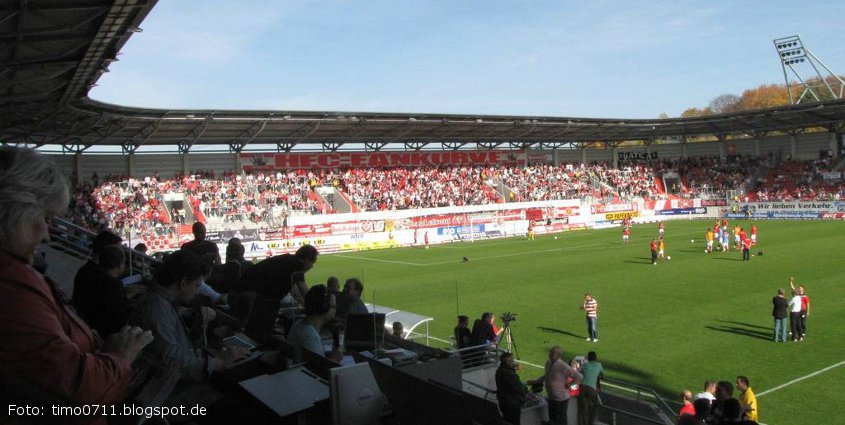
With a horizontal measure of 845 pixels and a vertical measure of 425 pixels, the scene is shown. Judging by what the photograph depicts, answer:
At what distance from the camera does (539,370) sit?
13.6 meters

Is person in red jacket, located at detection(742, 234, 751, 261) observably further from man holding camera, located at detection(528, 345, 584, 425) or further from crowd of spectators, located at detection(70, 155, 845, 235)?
crowd of spectators, located at detection(70, 155, 845, 235)

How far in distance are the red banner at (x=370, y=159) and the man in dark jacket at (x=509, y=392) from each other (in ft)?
158

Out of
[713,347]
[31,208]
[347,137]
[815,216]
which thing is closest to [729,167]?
[815,216]

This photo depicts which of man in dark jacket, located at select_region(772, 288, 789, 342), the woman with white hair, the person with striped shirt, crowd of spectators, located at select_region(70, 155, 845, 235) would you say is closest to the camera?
the woman with white hair

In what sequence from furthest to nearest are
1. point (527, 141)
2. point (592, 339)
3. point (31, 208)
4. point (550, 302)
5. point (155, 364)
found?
point (527, 141) → point (550, 302) → point (592, 339) → point (155, 364) → point (31, 208)

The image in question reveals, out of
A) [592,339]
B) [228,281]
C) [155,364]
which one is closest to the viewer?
[155,364]

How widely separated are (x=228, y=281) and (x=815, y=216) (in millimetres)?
57902

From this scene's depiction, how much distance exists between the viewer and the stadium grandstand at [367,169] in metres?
17.5

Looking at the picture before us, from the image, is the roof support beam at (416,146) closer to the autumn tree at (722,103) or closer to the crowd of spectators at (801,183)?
the crowd of spectators at (801,183)

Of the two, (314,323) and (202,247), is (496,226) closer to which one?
(202,247)

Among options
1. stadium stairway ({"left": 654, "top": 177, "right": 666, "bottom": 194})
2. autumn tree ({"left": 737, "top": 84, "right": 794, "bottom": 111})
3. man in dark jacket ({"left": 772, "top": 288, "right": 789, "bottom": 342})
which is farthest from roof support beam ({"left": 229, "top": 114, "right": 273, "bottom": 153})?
autumn tree ({"left": 737, "top": 84, "right": 794, "bottom": 111})

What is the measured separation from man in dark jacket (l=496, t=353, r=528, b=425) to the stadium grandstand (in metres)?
0.61

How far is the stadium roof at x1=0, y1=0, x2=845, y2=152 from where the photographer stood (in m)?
16.7

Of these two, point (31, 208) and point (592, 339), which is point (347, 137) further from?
point (31, 208)
